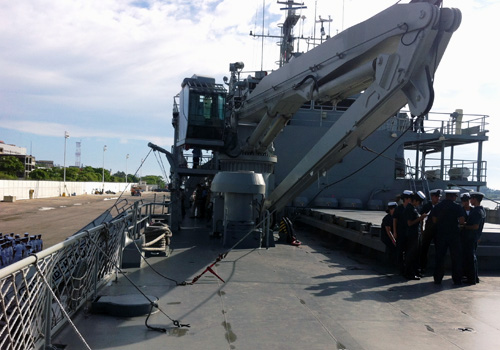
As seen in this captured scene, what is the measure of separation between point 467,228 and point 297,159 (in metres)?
10.2

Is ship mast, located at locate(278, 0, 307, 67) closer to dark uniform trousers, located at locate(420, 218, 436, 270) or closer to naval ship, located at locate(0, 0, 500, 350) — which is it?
naval ship, located at locate(0, 0, 500, 350)

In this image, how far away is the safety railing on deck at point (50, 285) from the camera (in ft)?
10.6

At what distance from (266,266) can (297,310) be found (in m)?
2.84

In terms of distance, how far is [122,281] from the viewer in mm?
6793

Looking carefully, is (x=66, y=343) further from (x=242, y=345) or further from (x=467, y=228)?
(x=467, y=228)

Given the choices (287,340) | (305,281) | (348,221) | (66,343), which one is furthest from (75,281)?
(348,221)

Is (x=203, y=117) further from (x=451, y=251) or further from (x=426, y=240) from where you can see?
(x=451, y=251)

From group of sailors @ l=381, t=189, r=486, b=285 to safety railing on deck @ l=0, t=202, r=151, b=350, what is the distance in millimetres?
5008

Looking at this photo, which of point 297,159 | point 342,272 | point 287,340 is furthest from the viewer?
point 297,159

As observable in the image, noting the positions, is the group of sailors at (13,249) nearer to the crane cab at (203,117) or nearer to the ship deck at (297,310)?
the ship deck at (297,310)

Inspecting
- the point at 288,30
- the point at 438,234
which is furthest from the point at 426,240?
the point at 288,30

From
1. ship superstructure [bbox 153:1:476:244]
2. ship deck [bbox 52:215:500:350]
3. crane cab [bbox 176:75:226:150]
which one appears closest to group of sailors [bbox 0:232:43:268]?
ship deck [bbox 52:215:500:350]

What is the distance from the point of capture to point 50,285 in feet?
13.3

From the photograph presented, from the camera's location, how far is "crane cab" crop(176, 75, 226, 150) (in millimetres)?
13164
